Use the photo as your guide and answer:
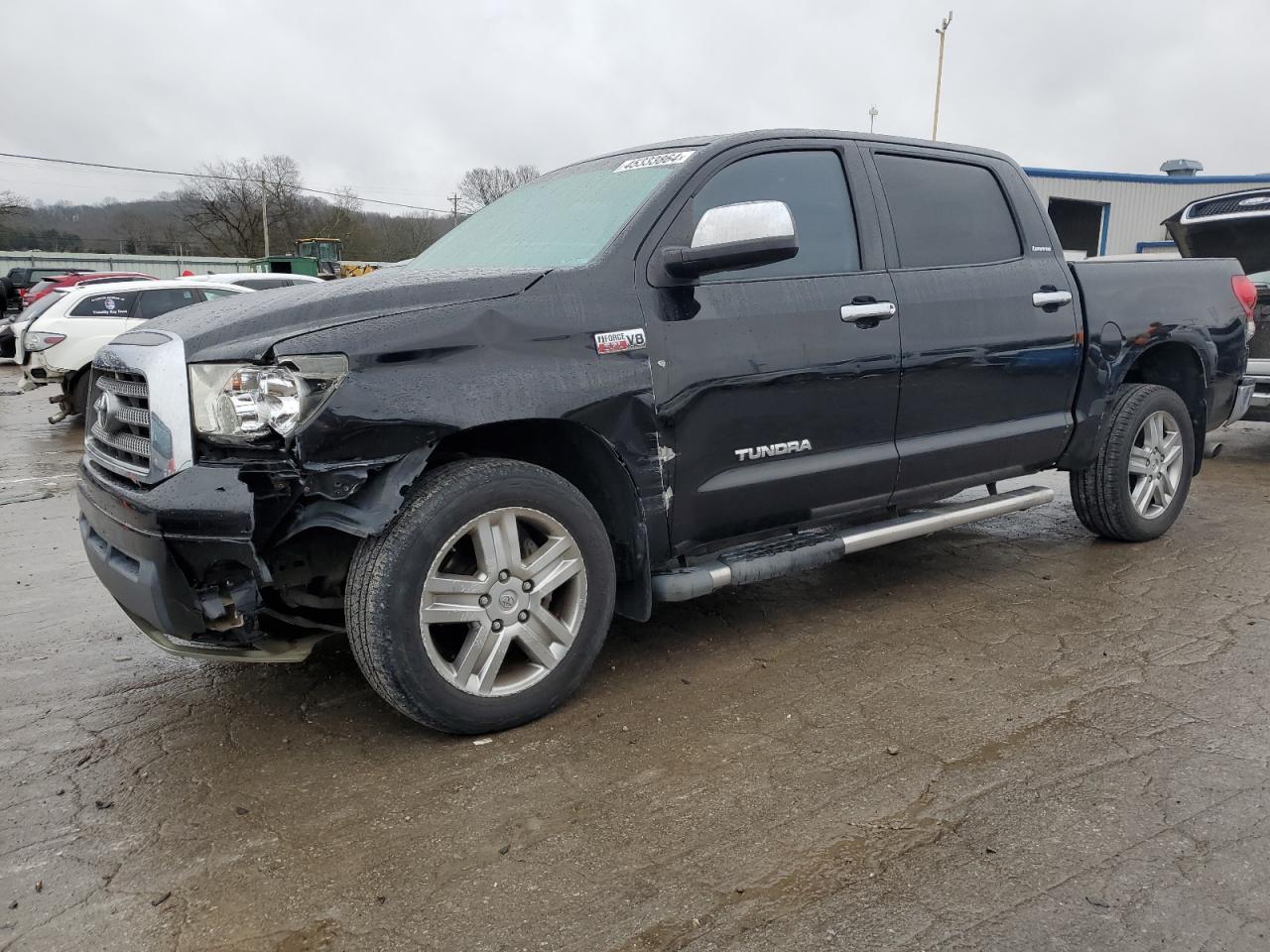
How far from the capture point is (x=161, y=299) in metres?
12.7

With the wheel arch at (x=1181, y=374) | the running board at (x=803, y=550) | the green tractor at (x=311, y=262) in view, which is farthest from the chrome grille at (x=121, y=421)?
the green tractor at (x=311, y=262)

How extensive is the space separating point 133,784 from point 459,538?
1.18 m

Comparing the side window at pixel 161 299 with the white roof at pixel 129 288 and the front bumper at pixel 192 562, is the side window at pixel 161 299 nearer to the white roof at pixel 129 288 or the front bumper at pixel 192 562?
the white roof at pixel 129 288

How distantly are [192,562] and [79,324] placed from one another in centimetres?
1045

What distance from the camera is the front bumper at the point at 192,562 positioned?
8.73ft

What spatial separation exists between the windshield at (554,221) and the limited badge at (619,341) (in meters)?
0.29

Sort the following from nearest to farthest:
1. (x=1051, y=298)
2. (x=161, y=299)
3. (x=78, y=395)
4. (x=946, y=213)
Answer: (x=946, y=213) → (x=1051, y=298) → (x=78, y=395) → (x=161, y=299)

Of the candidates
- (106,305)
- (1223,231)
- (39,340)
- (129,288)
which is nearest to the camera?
(1223,231)

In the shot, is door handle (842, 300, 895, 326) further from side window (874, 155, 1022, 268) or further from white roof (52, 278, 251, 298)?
white roof (52, 278, 251, 298)

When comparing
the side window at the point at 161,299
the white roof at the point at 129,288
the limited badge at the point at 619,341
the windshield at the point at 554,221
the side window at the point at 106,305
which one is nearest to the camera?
the limited badge at the point at 619,341

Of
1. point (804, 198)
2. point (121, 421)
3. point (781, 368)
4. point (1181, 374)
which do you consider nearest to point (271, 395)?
point (121, 421)

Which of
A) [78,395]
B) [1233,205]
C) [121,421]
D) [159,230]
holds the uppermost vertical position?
[159,230]

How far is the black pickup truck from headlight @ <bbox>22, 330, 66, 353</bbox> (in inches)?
355

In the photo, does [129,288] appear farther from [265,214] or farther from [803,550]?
[265,214]
